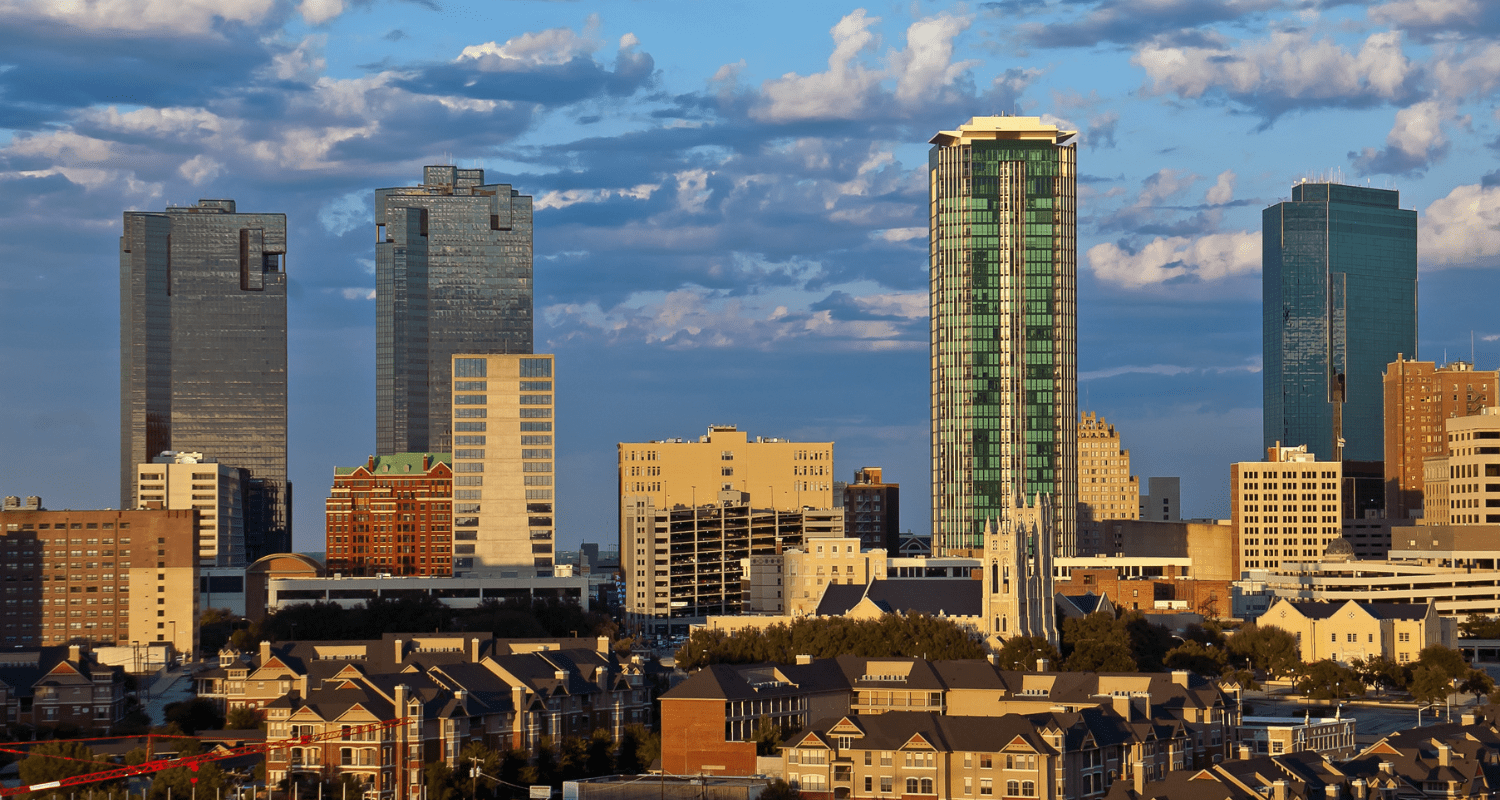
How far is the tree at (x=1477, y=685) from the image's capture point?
16838cm

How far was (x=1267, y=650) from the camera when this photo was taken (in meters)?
186

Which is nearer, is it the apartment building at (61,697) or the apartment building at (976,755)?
the apartment building at (976,755)

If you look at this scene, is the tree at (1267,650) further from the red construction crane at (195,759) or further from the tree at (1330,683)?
the red construction crane at (195,759)

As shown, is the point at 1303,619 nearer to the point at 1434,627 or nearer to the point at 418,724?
the point at 1434,627

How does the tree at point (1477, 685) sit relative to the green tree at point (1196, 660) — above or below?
below

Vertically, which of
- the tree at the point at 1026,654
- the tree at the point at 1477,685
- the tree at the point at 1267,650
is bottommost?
the tree at the point at 1477,685

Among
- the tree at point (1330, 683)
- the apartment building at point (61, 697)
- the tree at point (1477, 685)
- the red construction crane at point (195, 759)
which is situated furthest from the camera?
the tree at point (1330, 683)

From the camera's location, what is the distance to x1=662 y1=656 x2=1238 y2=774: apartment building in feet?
424

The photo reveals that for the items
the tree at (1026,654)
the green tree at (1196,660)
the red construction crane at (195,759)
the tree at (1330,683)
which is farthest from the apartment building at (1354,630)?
the red construction crane at (195,759)

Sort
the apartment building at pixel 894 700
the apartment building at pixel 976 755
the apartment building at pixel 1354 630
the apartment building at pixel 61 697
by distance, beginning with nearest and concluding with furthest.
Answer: the apartment building at pixel 976 755 → the apartment building at pixel 894 700 → the apartment building at pixel 61 697 → the apartment building at pixel 1354 630

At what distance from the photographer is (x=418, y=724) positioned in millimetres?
122312

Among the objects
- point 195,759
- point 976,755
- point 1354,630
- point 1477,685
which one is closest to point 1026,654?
point 1477,685

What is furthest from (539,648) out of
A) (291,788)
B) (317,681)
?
(291,788)

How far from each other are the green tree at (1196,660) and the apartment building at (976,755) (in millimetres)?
51564
